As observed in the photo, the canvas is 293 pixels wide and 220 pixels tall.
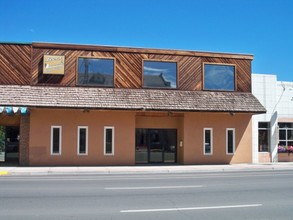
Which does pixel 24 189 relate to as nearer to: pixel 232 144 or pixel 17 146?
pixel 17 146


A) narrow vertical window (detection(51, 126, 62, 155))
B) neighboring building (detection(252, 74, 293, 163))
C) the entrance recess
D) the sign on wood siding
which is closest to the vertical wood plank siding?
the sign on wood siding

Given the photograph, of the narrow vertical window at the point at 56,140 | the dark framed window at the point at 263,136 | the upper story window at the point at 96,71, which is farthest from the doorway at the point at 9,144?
the dark framed window at the point at 263,136

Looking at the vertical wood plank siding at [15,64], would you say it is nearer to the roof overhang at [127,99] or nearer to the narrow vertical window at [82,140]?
the roof overhang at [127,99]

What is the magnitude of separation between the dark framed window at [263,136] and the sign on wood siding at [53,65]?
584 inches

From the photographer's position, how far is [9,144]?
24844 millimetres

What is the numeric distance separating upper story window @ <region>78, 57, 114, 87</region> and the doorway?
17.2ft

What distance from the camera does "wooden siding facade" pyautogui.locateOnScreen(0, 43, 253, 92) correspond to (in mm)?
23422

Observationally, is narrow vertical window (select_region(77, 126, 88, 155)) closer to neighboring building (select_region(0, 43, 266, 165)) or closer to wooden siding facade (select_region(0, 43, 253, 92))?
neighboring building (select_region(0, 43, 266, 165))

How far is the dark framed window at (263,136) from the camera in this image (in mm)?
28984

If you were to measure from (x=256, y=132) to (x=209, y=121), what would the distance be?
4346 mm

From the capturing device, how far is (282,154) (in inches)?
1154

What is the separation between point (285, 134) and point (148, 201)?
71.9 ft

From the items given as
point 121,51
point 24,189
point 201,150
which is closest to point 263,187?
point 24,189

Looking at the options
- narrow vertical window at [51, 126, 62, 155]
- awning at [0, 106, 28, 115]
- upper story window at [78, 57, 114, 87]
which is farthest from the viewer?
upper story window at [78, 57, 114, 87]
